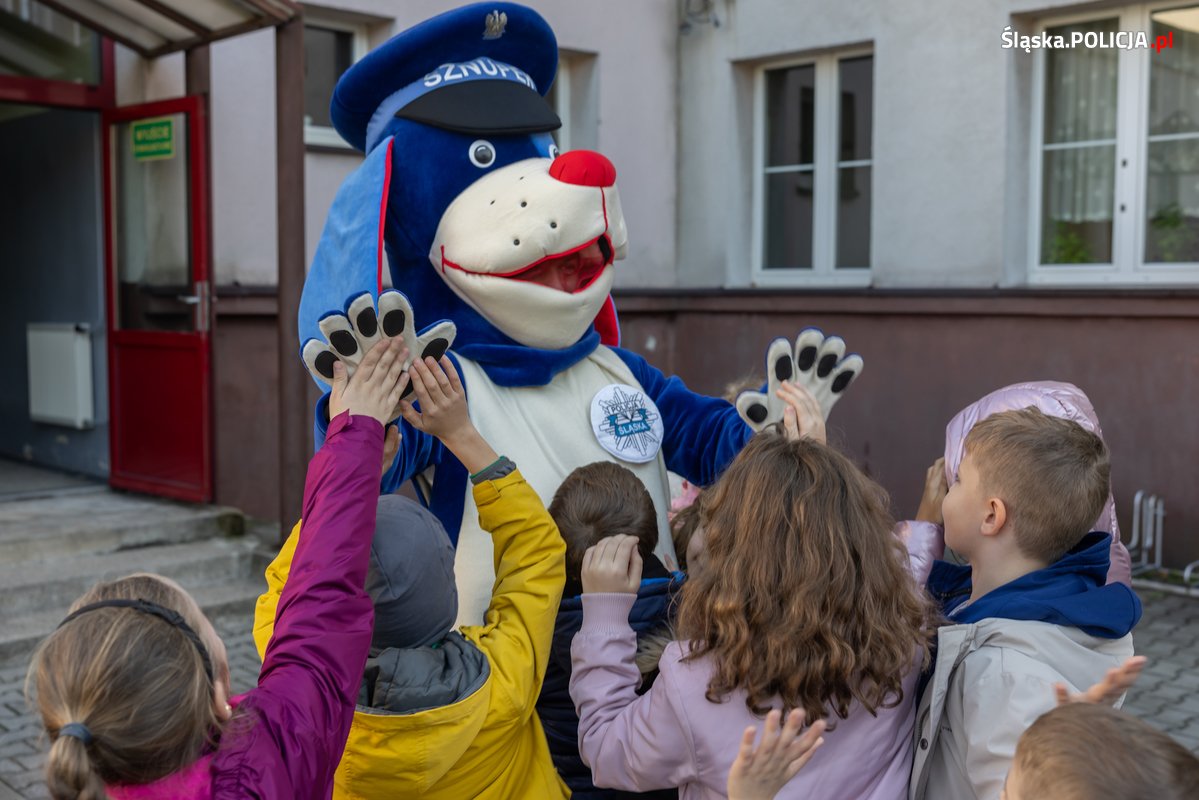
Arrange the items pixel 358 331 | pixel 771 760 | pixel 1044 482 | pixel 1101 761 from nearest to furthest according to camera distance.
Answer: pixel 1101 761, pixel 771 760, pixel 1044 482, pixel 358 331

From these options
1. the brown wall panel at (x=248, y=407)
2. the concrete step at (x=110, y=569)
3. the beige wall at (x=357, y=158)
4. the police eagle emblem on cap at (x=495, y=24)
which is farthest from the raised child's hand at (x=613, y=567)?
the beige wall at (x=357, y=158)

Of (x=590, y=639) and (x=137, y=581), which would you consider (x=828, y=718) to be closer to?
(x=590, y=639)

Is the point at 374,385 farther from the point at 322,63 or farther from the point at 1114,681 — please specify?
the point at 322,63

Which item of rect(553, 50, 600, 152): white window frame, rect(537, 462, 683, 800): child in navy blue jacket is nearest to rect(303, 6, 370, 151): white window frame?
rect(553, 50, 600, 152): white window frame

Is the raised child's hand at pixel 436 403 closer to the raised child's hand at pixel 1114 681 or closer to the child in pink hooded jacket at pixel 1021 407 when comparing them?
the child in pink hooded jacket at pixel 1021 407

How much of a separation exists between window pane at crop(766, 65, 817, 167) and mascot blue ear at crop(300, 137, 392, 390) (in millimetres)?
6620

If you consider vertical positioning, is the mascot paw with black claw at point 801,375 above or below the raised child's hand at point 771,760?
above

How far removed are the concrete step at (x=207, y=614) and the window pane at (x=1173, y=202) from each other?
5.60m

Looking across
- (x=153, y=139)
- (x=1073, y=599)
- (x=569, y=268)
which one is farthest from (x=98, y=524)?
(x=1073, y=599)

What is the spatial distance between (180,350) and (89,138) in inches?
64.4

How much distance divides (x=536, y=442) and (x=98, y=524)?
4.57m

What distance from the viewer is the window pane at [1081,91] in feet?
24.8

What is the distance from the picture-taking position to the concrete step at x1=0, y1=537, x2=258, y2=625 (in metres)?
5.86

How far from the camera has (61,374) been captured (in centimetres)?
795
